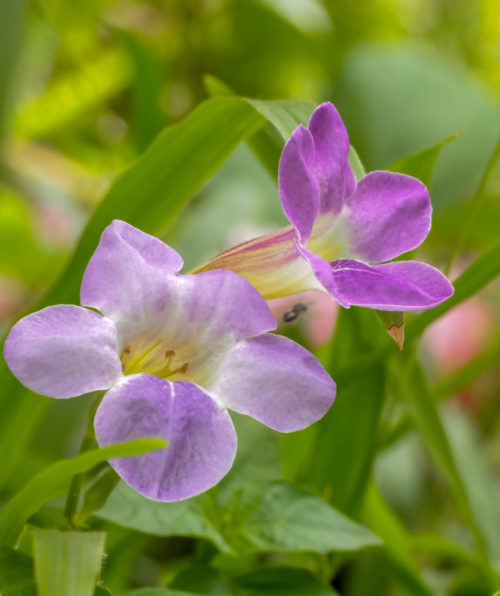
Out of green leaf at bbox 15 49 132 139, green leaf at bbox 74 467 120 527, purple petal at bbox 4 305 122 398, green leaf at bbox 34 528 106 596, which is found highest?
purple petal at bbox 4 305 122 398

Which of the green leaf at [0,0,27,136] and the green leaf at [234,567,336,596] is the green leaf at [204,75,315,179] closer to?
the green leaf at [234,567,336,596]

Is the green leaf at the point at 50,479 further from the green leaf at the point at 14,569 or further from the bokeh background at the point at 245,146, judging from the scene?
the bokeh background at the point at 245,146

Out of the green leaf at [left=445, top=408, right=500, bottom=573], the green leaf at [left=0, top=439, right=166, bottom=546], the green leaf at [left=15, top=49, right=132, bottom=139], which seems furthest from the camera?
the green leaf at [left=15, top=49, right=132, bottom=139]

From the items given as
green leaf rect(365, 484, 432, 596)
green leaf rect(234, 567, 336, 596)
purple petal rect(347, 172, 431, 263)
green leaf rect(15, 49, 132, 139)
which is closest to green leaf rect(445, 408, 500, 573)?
green leaf rect(365, 484, 432, 596)

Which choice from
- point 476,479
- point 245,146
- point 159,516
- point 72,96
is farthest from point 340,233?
point 72,96

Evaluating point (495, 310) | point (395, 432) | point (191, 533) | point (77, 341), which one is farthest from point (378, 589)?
point (495, 310)

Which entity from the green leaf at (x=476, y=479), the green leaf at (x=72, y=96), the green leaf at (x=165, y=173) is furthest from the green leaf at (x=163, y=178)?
the green leaf at (x=72, y=96)

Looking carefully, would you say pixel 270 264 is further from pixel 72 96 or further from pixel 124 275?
pixel 72 96
